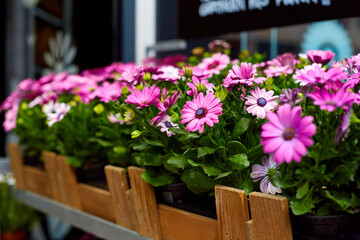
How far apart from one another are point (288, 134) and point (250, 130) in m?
0.19

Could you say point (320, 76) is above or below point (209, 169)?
above

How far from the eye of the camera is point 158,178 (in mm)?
867

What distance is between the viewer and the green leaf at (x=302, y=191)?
62 centimetres

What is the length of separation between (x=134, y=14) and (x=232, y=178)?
1.56 m

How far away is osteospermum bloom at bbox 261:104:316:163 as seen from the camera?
530mm

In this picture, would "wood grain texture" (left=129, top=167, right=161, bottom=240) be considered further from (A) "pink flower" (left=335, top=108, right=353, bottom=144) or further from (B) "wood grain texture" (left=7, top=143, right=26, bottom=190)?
(B) "wood grain texture" (left=7, top=143, right=26, bottom=190)

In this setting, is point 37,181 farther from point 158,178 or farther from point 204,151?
point 204,151

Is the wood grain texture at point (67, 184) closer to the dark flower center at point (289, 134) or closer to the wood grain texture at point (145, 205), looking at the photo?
the wood grain texture at point (145, 205)

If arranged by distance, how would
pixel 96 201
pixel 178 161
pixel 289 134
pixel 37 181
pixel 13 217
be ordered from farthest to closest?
pixel 13 217 → pixel 37 181 → pixel 96 201 → pixel 178 161 → pixel 289 134

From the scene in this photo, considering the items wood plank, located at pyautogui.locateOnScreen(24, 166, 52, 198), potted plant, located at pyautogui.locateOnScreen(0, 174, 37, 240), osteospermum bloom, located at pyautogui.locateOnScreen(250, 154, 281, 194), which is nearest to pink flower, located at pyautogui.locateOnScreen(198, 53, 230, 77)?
osteospermum bloom, located at pyautogui.locateOnScreen(250, 154, 281, 194)

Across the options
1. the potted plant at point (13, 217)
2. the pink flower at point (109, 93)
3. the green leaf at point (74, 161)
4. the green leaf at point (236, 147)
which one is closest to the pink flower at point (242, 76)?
the green leaf at point (236, 147)

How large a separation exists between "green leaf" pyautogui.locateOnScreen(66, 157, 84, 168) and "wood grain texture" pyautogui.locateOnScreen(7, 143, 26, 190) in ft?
1.38

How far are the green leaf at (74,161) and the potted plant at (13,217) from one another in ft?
3.92

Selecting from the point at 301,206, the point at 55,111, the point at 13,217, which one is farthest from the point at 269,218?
the point at 13,217
